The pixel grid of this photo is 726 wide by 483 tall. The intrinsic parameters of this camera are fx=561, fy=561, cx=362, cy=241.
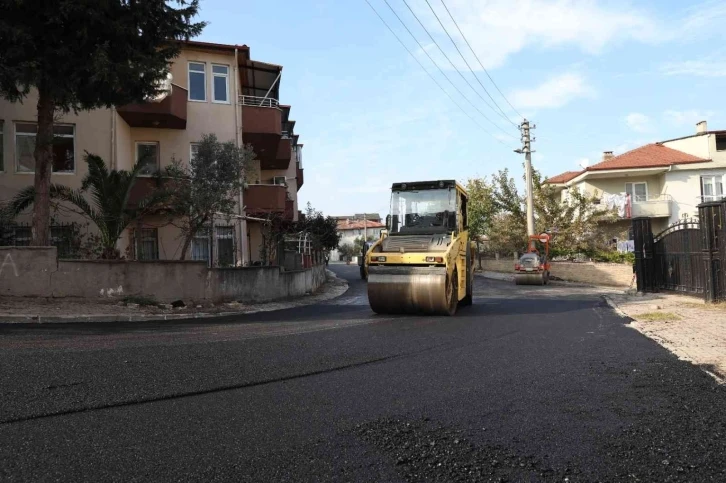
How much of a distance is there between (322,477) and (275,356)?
430 cm

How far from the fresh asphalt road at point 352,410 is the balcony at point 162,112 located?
40.2 ft

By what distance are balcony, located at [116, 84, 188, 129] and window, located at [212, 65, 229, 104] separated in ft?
5.94

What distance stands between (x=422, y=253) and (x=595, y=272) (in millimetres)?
21930

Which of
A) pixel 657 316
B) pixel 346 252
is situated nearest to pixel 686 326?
pixel 657 316

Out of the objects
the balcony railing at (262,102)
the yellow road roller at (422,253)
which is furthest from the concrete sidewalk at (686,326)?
the balcony railing at (262,102)

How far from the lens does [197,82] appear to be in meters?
23.0

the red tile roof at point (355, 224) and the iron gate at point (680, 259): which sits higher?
the red tile roof at point (355, 224)

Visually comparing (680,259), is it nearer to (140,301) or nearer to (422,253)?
(422,253)

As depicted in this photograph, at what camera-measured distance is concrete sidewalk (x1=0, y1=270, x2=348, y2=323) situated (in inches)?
455

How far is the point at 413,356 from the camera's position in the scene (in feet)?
26.2

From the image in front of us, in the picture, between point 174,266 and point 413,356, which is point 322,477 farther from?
point 174,266

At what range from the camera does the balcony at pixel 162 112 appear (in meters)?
19.8

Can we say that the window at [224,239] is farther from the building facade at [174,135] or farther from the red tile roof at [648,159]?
the red tile roof at [648,159]

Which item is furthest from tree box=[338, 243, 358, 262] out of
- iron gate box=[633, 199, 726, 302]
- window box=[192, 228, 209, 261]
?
iron gate box=[633, 199, 726, 302]
